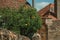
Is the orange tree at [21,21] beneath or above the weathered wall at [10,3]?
beneath

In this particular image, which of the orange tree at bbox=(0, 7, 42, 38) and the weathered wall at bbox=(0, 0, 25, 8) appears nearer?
the orange tree at bbox=(0, 7, 42, 38)

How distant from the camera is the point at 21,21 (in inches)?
752

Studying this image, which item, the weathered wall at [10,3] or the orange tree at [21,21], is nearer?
the orange tree at [21,21]

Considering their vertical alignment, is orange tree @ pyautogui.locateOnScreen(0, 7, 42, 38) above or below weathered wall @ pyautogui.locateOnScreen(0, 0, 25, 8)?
below

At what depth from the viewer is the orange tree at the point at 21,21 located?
1917 cm

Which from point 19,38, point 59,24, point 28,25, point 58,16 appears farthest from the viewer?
point 58,16

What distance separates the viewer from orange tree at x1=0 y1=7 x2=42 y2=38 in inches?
755

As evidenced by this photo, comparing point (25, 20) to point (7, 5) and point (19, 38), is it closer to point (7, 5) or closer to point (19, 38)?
point (7, 5)

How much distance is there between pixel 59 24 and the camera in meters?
21.0

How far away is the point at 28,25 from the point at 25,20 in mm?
397

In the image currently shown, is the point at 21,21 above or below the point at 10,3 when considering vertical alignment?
below

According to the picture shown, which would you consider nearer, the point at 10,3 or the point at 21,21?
the point at 21,21

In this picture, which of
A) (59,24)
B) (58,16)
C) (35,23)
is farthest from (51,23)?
(58,16)

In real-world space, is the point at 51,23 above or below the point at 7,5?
below
